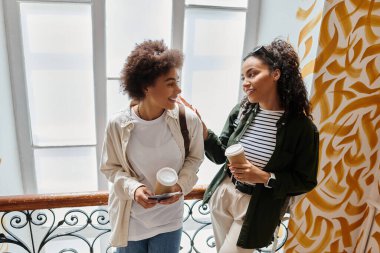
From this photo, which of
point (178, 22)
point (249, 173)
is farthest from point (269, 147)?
point (178, 22)

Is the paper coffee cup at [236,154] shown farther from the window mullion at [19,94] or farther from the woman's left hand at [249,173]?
the window mullion at [19,94]

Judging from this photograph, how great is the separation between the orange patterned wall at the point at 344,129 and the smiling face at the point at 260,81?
0.35m

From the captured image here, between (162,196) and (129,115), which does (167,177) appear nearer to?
(162,196)

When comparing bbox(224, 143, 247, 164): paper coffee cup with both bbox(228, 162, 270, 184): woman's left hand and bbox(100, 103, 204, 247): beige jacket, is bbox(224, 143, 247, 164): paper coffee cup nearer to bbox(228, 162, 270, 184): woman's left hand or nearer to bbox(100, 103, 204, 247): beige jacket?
bbox(228, 162, 270, 184): woman's left hand

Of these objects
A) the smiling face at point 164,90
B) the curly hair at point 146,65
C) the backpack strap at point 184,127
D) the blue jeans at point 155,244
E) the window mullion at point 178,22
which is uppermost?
the window mullion at point 178,22

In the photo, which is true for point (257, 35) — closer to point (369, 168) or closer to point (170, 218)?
point (369, 168)

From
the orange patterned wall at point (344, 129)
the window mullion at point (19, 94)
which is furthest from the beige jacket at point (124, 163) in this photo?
the window mullion at point (19, 94)

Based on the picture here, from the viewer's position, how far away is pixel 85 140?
81.4 inches

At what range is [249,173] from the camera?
116 cm

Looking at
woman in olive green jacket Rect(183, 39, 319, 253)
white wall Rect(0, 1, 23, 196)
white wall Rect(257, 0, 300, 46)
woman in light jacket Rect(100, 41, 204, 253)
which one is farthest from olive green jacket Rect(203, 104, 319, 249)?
white wall Rect(0, 1, 23, 196)

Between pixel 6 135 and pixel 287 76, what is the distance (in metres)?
1.55

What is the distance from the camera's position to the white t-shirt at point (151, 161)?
1189 mm

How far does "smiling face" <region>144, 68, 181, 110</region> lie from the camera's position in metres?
1.12

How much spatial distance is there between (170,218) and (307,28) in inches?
43.0
